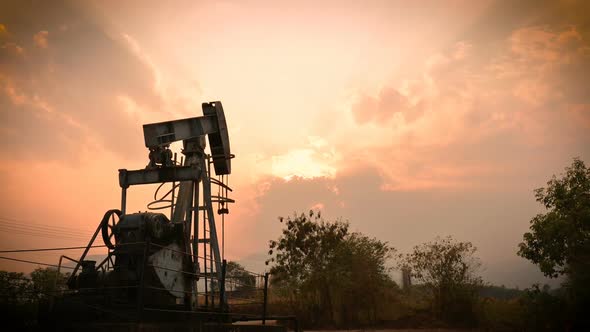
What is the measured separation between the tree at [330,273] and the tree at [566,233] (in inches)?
285

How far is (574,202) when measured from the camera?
60.6ft

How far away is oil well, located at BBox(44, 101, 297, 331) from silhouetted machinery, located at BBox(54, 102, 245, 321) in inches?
0.7

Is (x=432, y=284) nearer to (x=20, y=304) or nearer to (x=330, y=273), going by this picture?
(x=330, y=273)

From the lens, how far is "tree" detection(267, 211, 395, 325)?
22.8 m

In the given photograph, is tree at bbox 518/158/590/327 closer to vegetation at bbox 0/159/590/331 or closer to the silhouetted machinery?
vegetation at bbox 0/159/590/331

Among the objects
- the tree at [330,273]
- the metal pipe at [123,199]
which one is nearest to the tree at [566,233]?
the tree at [330,273]

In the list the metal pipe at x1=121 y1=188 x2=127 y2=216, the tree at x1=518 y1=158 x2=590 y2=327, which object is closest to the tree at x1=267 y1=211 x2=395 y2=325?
the tree at x1=518 y1=158 x2=590 y2=327

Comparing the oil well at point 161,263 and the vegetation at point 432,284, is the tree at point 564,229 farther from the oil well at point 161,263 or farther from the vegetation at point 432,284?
the oil well at point 161,263

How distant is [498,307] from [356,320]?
679 cm

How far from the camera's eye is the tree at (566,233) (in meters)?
17.0

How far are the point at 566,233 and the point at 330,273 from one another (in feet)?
35.5

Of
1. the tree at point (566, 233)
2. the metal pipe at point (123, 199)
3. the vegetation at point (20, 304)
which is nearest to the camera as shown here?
the vegetation at point (20, 304)

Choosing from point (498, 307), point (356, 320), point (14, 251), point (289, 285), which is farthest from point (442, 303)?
point (14, 251)

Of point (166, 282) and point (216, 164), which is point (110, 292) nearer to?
point (166, 282)
